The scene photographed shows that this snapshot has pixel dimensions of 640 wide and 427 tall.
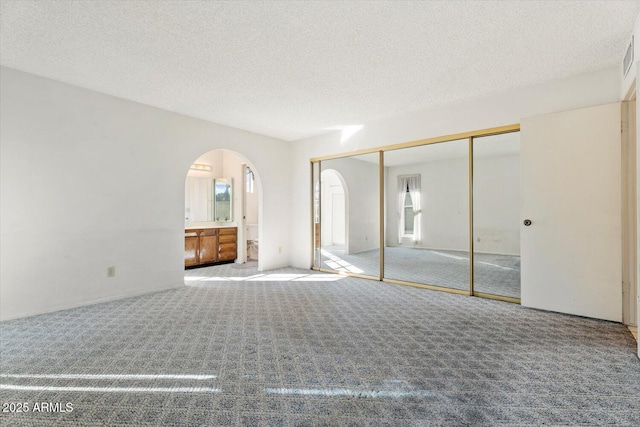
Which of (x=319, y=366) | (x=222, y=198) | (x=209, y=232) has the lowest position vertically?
(x=319, y=366)

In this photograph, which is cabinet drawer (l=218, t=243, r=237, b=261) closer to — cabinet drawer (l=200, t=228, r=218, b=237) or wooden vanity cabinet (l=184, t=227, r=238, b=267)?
wooden vanity cabinet (l=184, t=227, r=238, b=267)

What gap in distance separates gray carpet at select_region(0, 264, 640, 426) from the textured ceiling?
2584mm

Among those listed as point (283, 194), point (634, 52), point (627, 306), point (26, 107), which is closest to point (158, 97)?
point (26, 107)

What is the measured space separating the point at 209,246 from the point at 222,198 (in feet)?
4.10

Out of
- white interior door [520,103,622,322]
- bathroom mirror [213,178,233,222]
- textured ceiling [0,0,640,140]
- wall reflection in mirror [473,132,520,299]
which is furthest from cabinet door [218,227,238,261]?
white interior door [520,103,622,322]

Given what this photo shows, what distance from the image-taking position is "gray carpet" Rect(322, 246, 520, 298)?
4260 millimetres

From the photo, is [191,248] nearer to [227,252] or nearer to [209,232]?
[209,232]

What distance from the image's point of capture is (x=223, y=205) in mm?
6988

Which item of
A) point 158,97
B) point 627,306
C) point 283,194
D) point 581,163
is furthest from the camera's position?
point 283,194

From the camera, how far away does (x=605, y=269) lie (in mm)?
3064

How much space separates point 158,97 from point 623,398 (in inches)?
201

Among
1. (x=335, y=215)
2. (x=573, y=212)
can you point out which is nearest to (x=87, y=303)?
(x=335, y=215)

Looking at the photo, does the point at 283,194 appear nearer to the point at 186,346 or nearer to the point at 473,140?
the point at 473,140

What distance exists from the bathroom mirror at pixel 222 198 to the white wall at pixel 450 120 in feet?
5.50
